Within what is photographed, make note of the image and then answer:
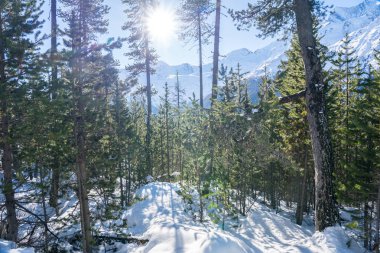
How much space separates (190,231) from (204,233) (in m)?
0.50

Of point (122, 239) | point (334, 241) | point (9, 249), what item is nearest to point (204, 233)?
point (334, 241)

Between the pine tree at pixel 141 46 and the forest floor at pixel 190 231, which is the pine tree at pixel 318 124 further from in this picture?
the pine tree at pixel 141 46

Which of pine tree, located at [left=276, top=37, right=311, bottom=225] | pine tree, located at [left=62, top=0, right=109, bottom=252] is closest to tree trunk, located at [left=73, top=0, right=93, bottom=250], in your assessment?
pine tree, located at [left=62, top=0, right=109, bottom=252]

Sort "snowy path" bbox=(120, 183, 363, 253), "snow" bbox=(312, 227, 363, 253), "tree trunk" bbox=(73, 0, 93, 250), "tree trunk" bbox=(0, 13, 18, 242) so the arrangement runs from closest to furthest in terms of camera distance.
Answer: "snow" bbox=(312, 227, 363, 253)
"snowy path" bbox=(120, 183, 363, 253)
"tree trunk" bbox=(0, 13, 18, 242)
"tree trunk" bbox=(73, 0, 93, 250)

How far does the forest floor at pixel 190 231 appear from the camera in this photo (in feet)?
25.2

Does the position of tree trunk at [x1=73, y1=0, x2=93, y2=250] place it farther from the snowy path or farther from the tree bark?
the snowy path

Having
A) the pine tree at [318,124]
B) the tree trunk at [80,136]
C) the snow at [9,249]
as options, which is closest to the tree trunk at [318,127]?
the pine tree at [318,124]

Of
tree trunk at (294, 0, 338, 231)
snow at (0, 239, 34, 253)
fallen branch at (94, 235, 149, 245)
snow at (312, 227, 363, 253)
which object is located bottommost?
fallen branch at (94, 235, 149, 245)

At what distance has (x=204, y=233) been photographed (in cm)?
859

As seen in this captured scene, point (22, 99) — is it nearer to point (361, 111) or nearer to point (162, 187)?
point (162, 187)

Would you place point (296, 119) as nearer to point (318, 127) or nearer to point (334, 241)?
point (318, 127)

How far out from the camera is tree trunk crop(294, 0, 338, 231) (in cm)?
828

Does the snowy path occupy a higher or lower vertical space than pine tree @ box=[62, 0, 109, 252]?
lower

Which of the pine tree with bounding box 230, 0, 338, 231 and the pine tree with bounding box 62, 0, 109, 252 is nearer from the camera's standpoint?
the pine tree with bounding box 230, 0, 338, 231
